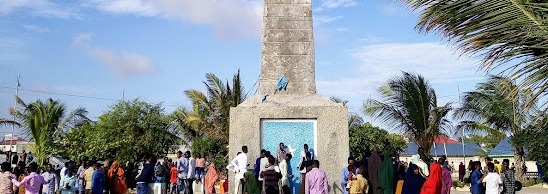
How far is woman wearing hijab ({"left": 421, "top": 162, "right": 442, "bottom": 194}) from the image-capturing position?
8820 mm

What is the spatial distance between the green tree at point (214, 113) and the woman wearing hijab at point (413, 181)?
13070 mm

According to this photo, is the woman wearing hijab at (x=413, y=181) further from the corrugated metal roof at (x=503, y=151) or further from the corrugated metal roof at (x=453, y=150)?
the corrugated metal roof at (x=453, y=150)

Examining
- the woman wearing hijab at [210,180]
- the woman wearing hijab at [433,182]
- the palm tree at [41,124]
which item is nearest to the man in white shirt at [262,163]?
the woman wearing hijab at [433,182]

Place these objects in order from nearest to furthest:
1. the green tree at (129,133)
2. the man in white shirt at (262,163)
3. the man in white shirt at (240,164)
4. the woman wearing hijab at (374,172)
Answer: the woman wearing hijab at (374,172) → the man in white shirt at (262,163) → the man in white shirt at (240,164) → the green tree at (129,133)

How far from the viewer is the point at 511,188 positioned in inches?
438

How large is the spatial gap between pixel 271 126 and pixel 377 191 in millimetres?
3057

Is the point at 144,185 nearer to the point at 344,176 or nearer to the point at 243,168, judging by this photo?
the point at 243,168

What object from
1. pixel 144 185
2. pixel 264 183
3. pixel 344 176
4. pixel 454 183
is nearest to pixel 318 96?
pixel 344 176

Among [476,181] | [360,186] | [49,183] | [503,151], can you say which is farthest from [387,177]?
[503,151]

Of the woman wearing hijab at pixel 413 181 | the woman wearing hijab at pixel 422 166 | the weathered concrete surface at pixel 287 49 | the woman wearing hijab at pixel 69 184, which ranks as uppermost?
the weathered concrete surface at pixel 287 49

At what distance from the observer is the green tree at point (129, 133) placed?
89.0 feet

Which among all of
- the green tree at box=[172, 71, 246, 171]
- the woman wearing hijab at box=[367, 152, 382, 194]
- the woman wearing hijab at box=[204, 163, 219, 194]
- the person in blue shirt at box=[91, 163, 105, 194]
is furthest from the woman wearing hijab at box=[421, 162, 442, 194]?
the green tree at box=[172, 71, 246, 171]

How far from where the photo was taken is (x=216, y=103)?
23516 millimetres

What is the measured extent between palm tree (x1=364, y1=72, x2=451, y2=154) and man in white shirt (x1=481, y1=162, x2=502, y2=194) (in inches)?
332
